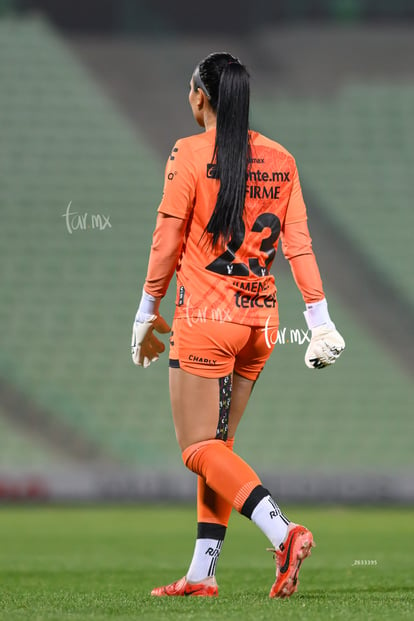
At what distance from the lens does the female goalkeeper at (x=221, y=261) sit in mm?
3129

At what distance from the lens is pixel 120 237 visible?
482 inches

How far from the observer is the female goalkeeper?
3129 mm

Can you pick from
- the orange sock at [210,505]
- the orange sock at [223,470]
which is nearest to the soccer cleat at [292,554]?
the orange sock at [223,470]

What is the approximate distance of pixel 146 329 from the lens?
3.29 metres

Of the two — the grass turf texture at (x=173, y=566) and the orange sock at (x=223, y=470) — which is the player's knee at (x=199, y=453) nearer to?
the orange sock at (x=223, y=470)

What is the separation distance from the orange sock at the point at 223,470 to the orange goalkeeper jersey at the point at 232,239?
39 centimetres

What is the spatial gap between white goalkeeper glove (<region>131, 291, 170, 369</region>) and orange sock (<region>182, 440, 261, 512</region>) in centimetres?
36

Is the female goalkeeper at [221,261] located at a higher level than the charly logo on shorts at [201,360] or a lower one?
higher

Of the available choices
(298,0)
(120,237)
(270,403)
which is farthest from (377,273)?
(298,0)

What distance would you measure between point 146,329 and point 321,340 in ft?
1.82

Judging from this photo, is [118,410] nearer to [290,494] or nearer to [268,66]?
[290,494]

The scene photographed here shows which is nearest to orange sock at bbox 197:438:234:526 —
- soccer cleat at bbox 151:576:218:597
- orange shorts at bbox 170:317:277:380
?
soccer cleat at bbox 151:576:218:597

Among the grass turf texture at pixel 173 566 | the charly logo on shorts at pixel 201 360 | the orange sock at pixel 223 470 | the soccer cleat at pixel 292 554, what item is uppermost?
the charly logo on shorts at pixel 201 360

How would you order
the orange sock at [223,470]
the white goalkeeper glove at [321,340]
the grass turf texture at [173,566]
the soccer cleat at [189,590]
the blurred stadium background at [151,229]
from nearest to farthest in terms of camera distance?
the grass turf texture at [173,566], the orange sock at [223,470], the white goalkeeper glove at [321,340], the soccer cleat at [189,590], the blurred stadium background at [151,229]
